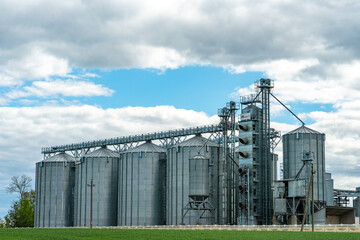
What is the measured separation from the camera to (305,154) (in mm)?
84562

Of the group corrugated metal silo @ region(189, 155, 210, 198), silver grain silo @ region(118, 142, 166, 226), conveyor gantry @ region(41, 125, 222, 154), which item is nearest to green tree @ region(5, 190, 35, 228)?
conveyor gantry @ region(41, 125, 222, 154)

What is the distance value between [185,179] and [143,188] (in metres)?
10.3

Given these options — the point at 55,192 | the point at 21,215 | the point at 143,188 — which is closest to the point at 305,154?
the point at 143,188

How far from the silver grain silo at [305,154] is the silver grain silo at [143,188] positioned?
89.1 feet

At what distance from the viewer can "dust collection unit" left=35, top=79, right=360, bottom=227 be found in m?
86.4

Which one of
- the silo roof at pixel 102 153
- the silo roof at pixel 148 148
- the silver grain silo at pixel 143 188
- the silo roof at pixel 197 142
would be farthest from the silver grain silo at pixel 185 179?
the silo roof at pixel 102 153

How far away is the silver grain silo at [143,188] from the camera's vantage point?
103812mm

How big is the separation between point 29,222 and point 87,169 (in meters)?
43.3

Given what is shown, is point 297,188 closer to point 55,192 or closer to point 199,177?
point 199,177

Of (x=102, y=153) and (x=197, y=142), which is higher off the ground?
(x=197, y=142)

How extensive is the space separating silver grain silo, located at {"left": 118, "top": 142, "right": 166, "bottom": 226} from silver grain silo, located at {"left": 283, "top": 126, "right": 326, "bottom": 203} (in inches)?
1070

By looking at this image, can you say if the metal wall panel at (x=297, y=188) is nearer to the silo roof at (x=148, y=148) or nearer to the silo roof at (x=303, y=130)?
the silo roof at (x=303, y=130)

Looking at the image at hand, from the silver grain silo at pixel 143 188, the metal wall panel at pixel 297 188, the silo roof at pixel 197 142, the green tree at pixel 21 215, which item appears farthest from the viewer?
the green tree at pixel 21 215

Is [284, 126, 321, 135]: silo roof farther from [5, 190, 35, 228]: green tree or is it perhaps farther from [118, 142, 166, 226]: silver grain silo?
[5, 190, 35, 228]: green tree
